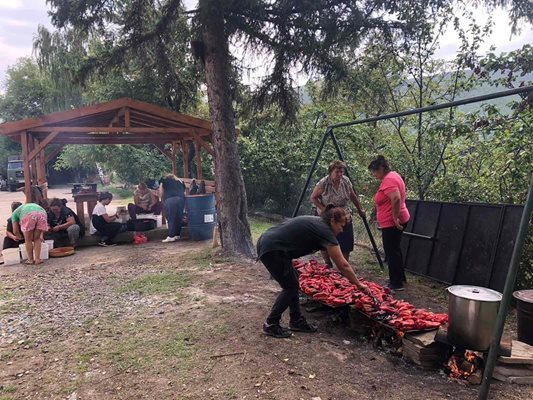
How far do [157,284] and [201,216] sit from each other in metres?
3.46

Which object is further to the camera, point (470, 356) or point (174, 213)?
point (174, 213)

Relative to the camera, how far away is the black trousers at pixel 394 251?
209 inches

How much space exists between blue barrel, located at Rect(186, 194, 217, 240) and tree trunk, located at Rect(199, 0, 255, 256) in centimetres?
184

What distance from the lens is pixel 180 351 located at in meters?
3.68

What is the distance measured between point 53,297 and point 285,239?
12.3 feet

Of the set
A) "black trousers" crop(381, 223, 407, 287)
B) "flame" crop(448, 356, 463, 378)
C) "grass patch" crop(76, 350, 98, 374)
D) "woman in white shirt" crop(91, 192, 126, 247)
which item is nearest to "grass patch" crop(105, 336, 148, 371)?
"grass patch" crop(76, 350, 98, 374)

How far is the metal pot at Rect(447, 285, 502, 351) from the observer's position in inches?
124

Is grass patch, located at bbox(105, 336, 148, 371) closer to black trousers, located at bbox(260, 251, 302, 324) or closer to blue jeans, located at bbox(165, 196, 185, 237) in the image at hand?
black trousers, located at bbox(260, 251, 302, 324)

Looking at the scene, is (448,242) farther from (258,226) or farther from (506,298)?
(258,226)

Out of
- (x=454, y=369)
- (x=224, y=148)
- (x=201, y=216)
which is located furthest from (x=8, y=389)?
(x=201, y=216)

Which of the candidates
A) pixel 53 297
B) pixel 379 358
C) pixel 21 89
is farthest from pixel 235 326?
pixel 21 89

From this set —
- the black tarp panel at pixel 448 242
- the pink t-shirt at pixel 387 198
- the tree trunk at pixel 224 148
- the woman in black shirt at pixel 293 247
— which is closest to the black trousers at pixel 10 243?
the tree trunk at pixel 224 148

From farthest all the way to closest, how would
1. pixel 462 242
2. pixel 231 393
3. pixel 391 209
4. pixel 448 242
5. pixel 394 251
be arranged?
pixel 448 242, pixel 462 242, pixel 394 251, pixel 391 209, pixel 231 393

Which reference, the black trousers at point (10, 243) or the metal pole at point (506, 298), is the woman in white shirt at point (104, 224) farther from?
the metal pole at point (506, 298)
